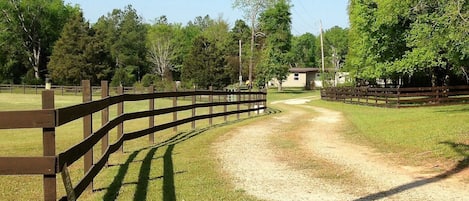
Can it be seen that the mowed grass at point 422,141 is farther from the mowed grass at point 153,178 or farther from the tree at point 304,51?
the tree at point 304,51

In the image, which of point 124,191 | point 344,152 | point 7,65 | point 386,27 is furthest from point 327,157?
point 7,65

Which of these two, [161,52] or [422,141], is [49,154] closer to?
[422,141]

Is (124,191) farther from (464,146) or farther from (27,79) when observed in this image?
(27,79)

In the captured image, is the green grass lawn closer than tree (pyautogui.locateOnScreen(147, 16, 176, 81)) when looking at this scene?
Yes

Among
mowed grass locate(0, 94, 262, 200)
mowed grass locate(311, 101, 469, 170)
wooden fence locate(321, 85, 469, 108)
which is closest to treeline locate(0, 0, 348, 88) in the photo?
wooden fence locate(321, 85, 469, 108)

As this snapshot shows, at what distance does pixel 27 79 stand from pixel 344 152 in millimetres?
69423

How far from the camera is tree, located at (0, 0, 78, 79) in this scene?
3189 inches

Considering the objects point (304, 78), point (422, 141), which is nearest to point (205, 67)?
point (304, 78)

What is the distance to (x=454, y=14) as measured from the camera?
11.1m

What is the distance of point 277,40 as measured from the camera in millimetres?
72312

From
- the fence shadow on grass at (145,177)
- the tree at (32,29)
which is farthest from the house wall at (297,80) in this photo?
the fence shadow on grass at (145,177)

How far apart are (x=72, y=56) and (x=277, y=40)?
28874 mm

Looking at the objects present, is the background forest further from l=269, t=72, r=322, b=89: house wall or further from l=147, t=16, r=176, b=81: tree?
l=269, t=72, r=322, b=89: house wall

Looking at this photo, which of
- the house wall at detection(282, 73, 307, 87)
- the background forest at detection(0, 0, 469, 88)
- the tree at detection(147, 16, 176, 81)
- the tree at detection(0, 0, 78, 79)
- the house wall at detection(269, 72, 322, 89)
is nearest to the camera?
the background forest at detection(0, 0, 469, 88)
